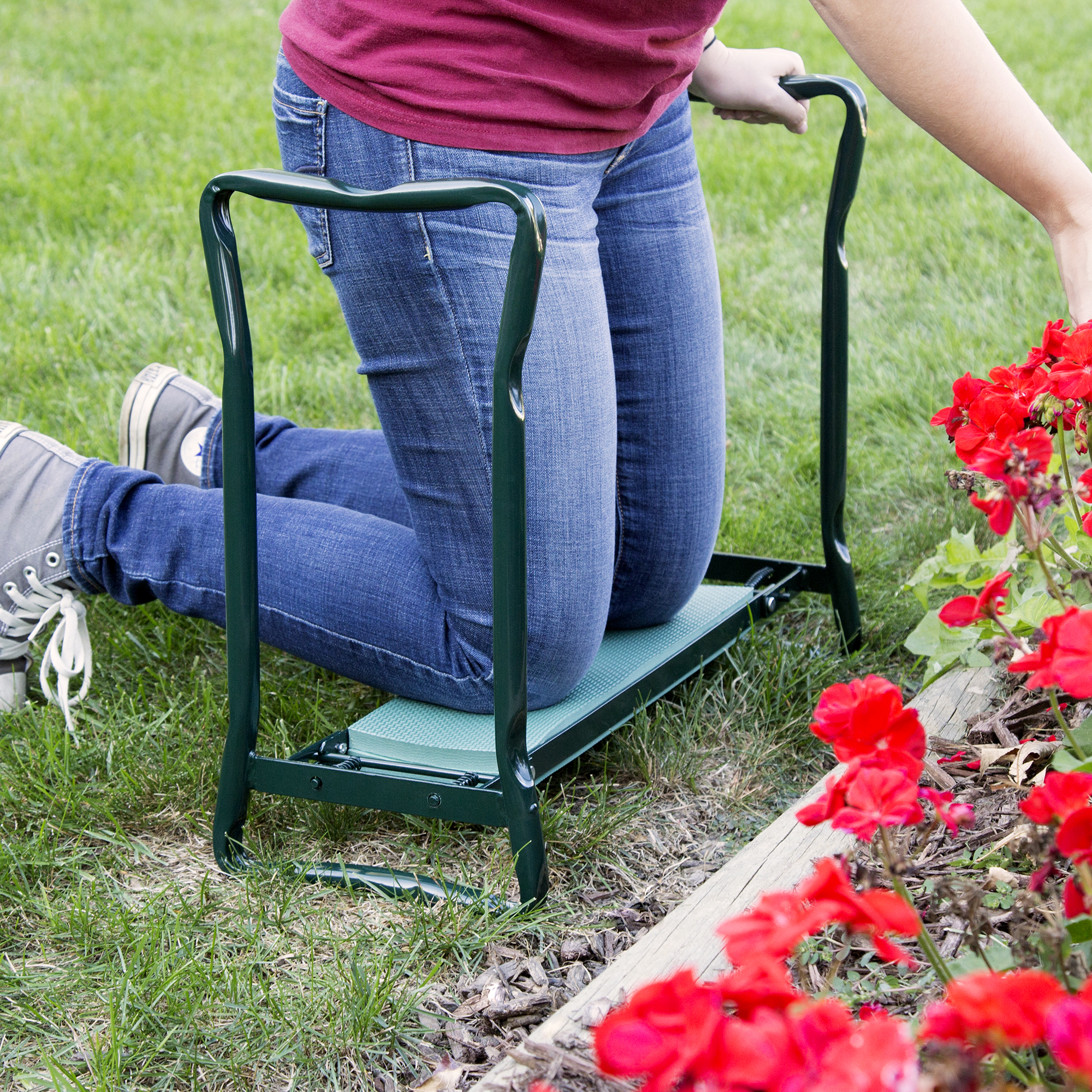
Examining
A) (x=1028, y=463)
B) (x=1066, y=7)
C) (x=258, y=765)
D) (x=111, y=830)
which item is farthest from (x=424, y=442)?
(x=1066, y=7)

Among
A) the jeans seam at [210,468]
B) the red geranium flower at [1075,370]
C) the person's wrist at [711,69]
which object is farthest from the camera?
the jeans seam at [210,468]

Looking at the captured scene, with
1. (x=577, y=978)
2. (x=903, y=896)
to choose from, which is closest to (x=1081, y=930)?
(x=903, y=896)

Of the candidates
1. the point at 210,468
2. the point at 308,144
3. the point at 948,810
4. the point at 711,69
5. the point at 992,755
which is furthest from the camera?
the point at 210,468

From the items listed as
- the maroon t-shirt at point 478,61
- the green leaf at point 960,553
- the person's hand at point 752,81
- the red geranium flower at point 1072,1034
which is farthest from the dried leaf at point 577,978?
the person's hand at point 752,81

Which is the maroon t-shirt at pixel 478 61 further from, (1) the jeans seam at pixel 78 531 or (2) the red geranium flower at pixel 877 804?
(2) the red geranium flower at pixel 877 804

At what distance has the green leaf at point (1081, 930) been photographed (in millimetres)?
874

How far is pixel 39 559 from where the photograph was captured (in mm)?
1768

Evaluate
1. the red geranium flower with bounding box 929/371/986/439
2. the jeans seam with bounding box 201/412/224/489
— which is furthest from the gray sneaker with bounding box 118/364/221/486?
the red geranium flower with bounding box 929/371/986/439

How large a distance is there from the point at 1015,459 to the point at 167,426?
164 centimetres

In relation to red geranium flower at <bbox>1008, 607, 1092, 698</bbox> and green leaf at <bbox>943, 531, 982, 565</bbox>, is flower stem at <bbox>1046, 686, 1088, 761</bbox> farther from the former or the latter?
green leaf at <bbox>943, 531, 982, 565</bbox>

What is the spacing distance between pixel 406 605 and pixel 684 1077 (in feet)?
3.37

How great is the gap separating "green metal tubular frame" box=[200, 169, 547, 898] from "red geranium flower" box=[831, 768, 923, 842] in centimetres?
59

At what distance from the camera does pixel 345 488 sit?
6.51 ft

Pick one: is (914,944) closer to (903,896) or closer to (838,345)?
(903,896)
